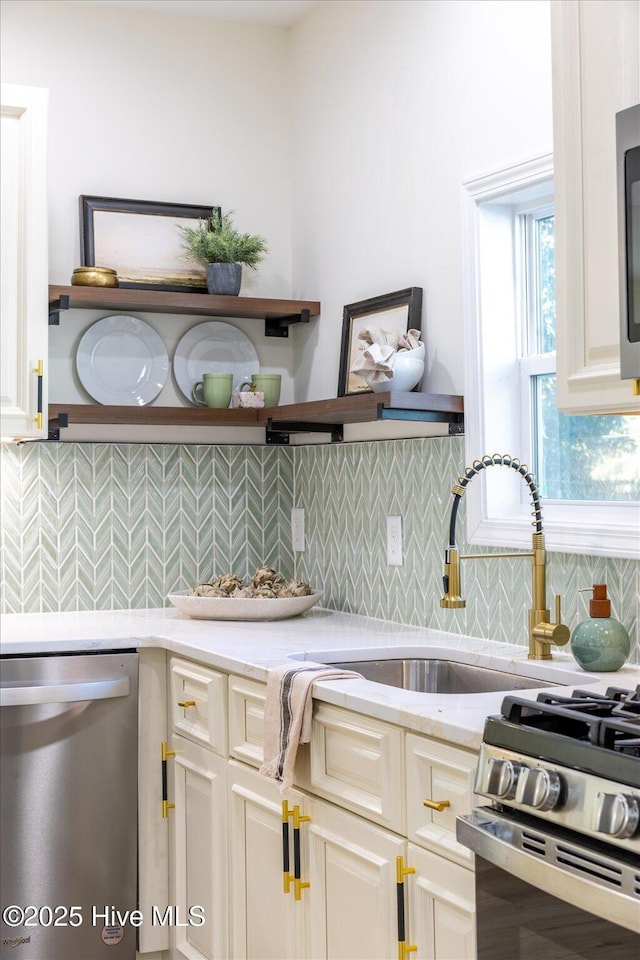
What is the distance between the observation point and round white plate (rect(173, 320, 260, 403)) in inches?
141

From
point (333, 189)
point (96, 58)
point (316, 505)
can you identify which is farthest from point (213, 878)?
point (96, 58)

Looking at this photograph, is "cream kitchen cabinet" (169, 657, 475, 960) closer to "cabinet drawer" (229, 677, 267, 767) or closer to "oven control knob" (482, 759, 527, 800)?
"cabinet drawer" (229, 677, 267, 767)

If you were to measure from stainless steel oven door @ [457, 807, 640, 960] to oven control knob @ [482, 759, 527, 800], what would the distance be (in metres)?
0.04

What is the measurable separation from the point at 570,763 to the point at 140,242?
8.28ft

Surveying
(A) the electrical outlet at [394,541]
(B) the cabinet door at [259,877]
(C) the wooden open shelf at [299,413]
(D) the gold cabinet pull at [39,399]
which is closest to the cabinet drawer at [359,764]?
(B) the cabinet door at [259,877]

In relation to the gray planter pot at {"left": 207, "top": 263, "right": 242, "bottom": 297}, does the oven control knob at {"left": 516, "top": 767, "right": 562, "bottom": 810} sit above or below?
below

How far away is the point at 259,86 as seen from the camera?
12.2 ft

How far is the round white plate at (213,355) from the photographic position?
3.57 m

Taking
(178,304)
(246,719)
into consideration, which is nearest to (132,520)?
(178,304)

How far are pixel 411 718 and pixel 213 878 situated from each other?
103 cm

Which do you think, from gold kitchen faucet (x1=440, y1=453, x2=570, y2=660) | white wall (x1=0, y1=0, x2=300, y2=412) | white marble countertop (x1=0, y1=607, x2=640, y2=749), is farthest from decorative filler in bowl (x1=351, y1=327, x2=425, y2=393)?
white wall (x1=0, y1=0, x2=300, y2=412)

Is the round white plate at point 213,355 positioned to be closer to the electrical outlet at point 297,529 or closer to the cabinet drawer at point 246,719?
the electrical outlet at point 297,529

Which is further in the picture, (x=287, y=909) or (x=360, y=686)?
(x=287, y=909)

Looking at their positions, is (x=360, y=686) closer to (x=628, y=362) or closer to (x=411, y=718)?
(x=411, y=718)
